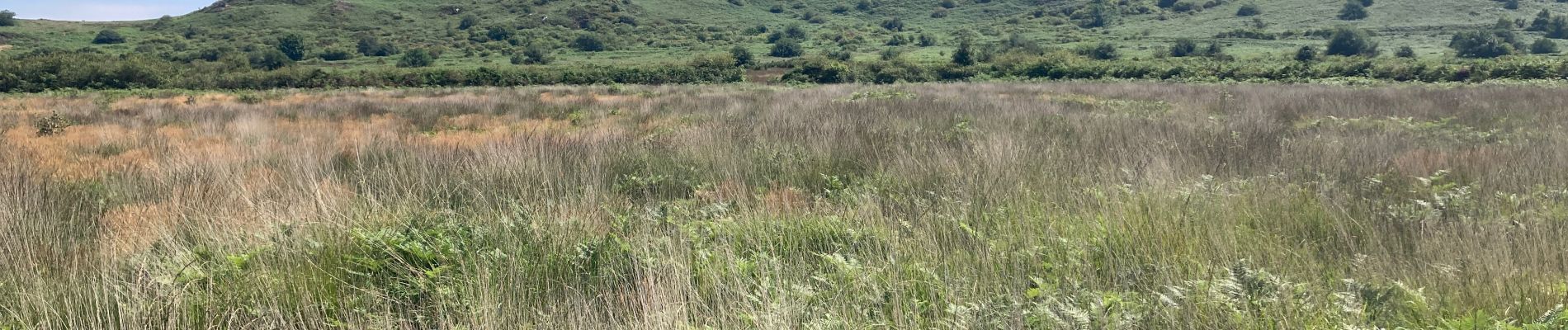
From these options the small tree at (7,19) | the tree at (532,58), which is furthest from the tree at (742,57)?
the small tree at (7,19)

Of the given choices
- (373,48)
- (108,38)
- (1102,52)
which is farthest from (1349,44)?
(108,38)

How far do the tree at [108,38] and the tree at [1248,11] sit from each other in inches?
4966

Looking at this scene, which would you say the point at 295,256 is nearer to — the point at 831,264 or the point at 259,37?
the point at 831,264

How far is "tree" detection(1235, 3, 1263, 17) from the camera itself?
271ft

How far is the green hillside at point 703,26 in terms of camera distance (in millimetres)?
67375

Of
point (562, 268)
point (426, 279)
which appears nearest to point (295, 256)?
point (426, 279)

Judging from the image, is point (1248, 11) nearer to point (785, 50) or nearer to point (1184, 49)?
point (1184, 49)

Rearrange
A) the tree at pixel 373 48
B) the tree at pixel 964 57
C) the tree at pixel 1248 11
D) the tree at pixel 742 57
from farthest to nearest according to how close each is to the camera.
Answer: the tree at pixel 1248 11, the tree at pixel 373 48, the tree at pixel 742 57, the tree at pixel 964 57

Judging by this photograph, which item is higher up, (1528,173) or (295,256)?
(295,256)

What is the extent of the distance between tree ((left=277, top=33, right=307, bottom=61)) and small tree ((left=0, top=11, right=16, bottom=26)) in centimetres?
3185

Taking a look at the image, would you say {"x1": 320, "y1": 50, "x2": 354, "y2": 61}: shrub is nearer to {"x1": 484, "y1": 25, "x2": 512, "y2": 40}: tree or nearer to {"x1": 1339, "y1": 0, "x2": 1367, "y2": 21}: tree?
{"x1": 484, "y1": 25, "x2": 512, "y2": 40}: tree

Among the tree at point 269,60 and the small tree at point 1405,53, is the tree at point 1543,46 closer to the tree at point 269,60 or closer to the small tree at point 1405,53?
the small tree at point 1405,53

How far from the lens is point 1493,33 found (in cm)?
5184

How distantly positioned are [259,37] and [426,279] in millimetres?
100143
